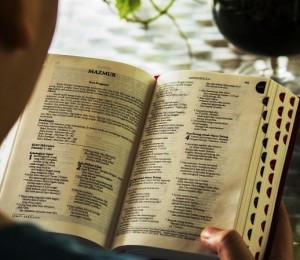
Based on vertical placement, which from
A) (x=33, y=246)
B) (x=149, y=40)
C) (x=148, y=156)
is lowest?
(x=33, y=246)

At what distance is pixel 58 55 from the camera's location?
1053 millimetres

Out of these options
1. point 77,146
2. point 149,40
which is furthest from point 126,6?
point 77,146

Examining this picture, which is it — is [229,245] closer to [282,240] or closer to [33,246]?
[282,240]

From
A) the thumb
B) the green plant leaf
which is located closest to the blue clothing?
the thumb

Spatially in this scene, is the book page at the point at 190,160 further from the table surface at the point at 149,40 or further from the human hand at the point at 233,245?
the table surface at the point at 149,40

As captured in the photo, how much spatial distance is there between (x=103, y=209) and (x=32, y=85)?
1.27 ft

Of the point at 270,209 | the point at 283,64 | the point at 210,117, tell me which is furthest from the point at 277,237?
the point at 283,64

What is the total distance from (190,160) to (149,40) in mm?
445

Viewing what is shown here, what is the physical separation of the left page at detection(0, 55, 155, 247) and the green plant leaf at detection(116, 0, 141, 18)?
0.25 m

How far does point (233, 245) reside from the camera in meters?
0.89

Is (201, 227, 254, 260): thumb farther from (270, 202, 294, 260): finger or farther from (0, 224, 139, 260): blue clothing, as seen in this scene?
(0, 224, 139, 260): blue clothing

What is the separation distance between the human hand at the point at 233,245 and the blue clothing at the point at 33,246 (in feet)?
1.07

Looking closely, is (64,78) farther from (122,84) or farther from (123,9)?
(123,9)

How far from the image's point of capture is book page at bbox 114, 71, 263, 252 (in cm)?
94
